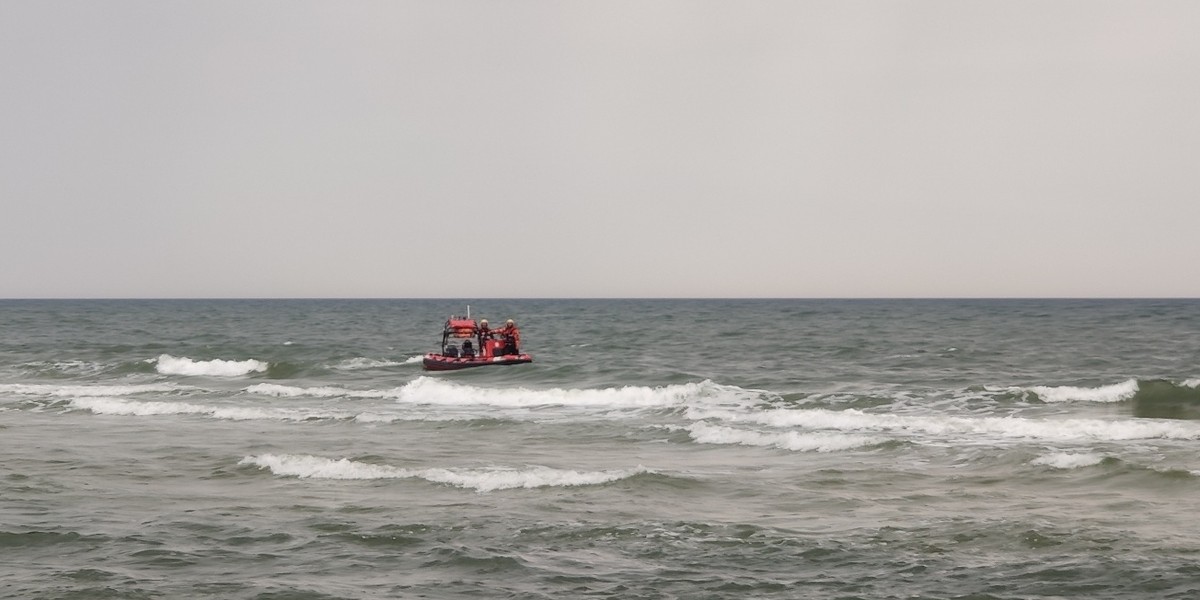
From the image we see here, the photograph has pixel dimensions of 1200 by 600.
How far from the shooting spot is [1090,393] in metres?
36.6

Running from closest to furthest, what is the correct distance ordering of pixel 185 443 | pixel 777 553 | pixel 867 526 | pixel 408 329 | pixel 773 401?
pixel 777 553
pixel 867 526
pixel 185 443
pixel 773 401
pixel 408 329

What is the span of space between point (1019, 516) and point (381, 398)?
83.4 feet

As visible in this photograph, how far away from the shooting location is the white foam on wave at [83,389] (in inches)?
1547

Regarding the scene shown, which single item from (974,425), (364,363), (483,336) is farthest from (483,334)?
(974,425)

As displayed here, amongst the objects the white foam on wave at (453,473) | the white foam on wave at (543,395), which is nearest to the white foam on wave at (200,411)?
the white foam on wave at (543,395)

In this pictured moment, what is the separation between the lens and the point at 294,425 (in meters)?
30.1

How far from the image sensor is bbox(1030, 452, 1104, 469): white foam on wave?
21344 mm

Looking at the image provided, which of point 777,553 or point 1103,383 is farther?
point 1103,383

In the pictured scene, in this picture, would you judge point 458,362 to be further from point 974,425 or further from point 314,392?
point 974,425

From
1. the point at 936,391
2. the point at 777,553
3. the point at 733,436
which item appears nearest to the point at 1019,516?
the point at 777,553

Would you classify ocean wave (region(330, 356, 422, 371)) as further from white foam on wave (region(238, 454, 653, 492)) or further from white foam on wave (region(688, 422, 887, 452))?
white foam on wave (region(238, 454, 653, 492))

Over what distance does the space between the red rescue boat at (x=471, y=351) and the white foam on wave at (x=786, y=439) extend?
1991 cm

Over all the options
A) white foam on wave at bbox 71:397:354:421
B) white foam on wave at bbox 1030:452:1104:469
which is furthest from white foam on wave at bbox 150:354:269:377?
white foam on wave at bbox 1030:452:1104:469

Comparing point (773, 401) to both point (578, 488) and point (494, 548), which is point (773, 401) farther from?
point (494, 548)
